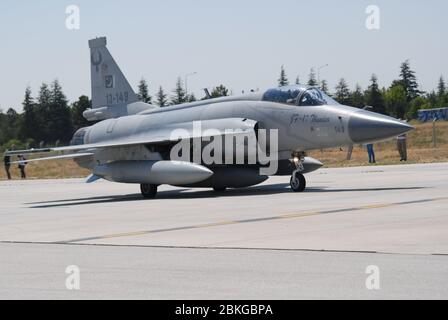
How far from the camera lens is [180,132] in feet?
80.4

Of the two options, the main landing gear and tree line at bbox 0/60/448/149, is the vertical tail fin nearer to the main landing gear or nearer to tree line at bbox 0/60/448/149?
the main landing gear

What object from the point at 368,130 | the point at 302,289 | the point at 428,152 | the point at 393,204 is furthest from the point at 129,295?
the point at 428,152

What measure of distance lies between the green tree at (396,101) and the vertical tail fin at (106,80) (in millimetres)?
108712

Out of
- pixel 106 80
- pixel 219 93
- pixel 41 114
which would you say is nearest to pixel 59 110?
pixel 41 114

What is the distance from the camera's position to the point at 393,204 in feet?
54.5

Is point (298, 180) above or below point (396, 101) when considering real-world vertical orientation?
below

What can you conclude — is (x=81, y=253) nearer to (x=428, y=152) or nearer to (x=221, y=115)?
(x=221, y=115)

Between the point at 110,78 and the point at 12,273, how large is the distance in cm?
2027

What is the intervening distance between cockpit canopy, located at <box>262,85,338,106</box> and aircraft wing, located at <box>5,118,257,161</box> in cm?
99

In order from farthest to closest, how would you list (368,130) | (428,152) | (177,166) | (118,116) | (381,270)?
(428,152), (118,116), (177,166), (368,130), (381,270)

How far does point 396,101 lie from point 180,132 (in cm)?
12095

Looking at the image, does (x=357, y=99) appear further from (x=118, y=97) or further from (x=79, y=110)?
(x=118, y=97)

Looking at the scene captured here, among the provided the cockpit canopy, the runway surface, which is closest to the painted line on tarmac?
the runway surface

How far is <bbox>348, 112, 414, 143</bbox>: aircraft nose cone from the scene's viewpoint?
20.6 metres
